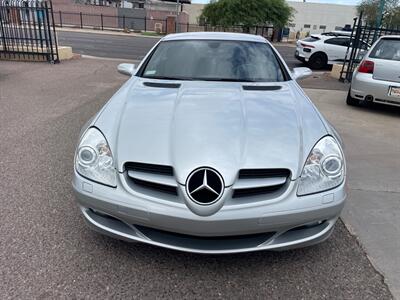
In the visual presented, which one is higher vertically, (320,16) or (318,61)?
(320,16)

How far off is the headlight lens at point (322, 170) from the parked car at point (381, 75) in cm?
472

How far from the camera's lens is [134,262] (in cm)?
238

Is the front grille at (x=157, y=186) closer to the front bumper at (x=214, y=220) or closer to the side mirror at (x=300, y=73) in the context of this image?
the front bumper at (x=214, y=220)

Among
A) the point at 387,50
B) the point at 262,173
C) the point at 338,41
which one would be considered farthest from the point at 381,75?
the point at 338,41

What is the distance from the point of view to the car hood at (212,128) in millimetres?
2100

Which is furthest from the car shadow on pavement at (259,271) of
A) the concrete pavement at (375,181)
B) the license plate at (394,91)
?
the license plate at (394,91)

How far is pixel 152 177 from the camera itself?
2.08m

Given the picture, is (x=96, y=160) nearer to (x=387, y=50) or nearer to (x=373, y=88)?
(x=373, y=88)

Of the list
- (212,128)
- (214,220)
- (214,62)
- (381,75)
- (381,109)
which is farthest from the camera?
Result: (381,109)

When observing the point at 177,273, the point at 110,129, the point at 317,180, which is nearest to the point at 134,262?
the point at 177,273

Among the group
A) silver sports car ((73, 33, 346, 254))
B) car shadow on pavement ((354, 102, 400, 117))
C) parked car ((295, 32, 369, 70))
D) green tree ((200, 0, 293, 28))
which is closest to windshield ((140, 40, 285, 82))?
silver sports car ((73, 33, 346, 254))

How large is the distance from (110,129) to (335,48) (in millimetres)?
14185

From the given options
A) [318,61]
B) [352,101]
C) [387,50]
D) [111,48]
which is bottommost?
[111,48]

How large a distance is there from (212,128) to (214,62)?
4.61 ft
